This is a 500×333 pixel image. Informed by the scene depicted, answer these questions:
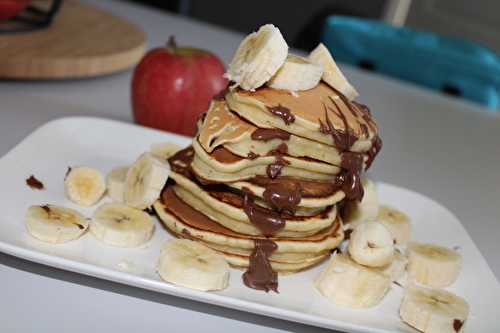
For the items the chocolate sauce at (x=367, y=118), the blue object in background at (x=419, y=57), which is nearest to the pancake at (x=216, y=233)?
the chocolate sauce at (x=367, y=118)

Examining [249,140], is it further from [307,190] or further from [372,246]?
[372,246]

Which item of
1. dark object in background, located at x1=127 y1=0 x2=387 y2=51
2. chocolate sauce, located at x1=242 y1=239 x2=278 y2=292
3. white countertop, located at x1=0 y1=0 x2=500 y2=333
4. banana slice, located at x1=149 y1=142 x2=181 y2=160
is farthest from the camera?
dark object in background, located at x1=127 y1=0 x2=387 y2=51

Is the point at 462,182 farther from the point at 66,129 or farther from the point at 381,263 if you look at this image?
the point at 66,129

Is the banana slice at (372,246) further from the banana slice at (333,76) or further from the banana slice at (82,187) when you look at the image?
the banana slice at (82,187)

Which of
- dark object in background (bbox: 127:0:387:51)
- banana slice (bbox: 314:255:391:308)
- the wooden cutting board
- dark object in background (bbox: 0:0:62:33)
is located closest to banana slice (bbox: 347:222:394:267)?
banana slice (bbox: 314:255:391:308)

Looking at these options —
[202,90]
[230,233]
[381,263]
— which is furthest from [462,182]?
[230,233]

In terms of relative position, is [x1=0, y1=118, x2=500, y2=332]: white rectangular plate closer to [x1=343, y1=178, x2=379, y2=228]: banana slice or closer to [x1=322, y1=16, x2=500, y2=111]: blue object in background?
[x1=343, y1=178, x2=379, y2=228]: banana slice

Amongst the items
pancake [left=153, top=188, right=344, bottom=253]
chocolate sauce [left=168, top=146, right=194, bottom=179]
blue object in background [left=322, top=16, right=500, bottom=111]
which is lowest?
blue object in background [left=322, top=16, right=500, bottom=111]
